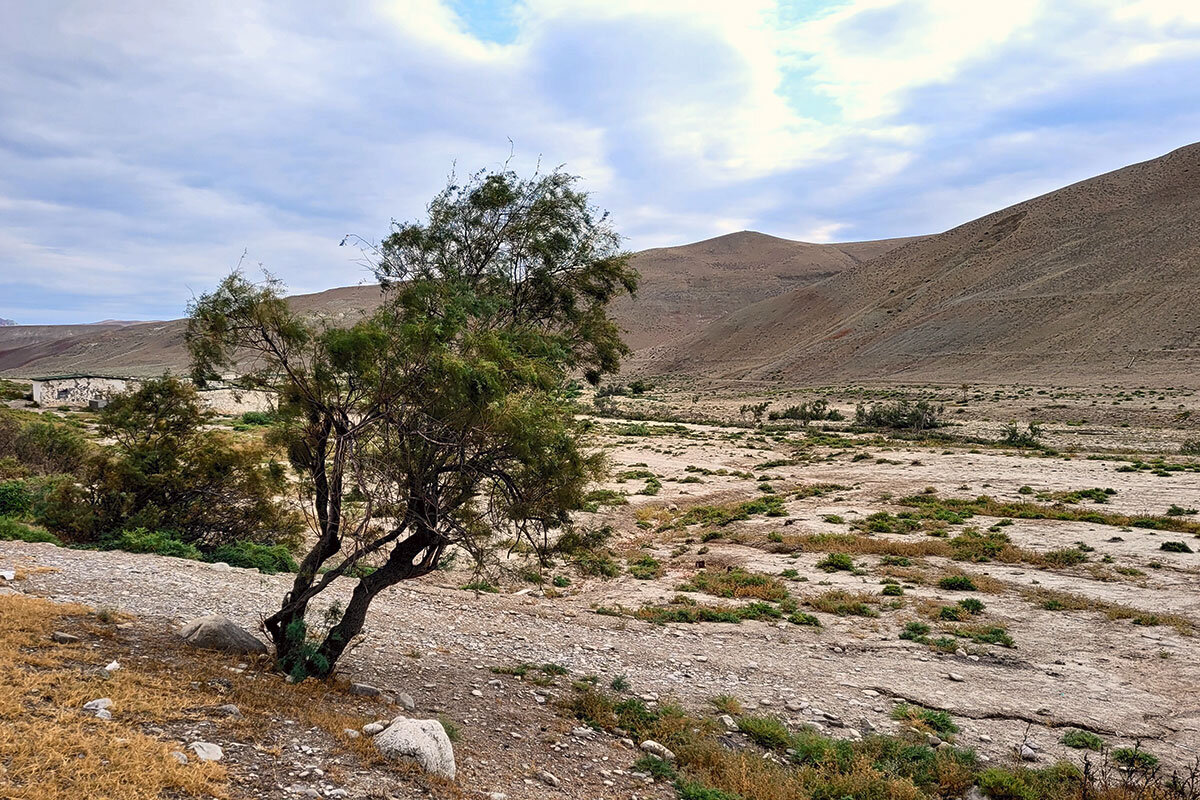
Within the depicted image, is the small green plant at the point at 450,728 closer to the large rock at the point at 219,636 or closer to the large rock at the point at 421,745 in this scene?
the large rock at the point at 421,745

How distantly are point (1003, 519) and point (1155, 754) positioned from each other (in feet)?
48.8

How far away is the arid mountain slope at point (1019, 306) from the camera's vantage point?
230ft

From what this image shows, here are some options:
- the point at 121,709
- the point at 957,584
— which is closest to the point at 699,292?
the point at 957,584

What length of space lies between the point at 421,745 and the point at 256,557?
34.1 ft

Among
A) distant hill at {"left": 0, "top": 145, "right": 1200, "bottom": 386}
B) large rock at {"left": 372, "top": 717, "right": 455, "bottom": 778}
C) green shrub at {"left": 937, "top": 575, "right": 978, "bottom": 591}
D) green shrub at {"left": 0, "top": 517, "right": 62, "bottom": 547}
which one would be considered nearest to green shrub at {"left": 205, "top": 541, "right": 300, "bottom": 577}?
green shrub at {"left": 0, "top": 517, "right": 62, "bottom": 547}

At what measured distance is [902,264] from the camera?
404ft

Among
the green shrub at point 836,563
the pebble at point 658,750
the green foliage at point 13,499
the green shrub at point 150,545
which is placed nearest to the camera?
the pebble at point 658,750

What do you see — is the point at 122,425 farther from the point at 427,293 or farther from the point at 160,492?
the point at 427,293

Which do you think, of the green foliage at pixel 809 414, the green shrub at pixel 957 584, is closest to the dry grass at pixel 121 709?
the green shrub at pixel 957 584

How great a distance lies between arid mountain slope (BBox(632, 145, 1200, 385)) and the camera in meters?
70.2

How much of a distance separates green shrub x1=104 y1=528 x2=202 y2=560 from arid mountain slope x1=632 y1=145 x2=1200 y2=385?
71.8 m

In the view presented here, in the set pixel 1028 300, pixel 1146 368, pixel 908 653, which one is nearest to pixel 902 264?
pixel 1028 300

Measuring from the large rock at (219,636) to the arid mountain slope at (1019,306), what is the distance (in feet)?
236

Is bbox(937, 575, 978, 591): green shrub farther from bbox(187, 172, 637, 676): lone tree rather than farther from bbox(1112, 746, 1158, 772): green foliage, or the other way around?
bbox(187, 172, 637, 676): lone tree
